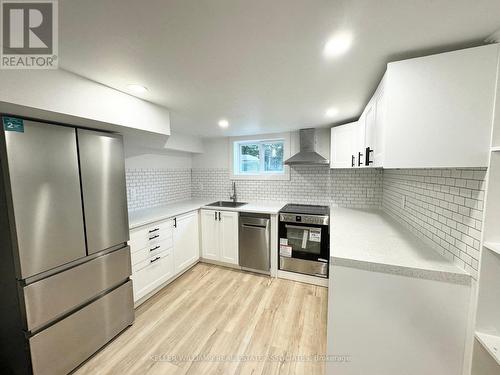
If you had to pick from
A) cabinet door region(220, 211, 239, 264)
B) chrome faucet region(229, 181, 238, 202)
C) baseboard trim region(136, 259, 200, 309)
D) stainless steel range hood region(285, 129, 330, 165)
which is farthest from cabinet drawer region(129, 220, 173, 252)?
stainless steel range hood region(285, 129, 330, 165)

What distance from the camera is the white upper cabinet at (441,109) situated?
36.8 inches

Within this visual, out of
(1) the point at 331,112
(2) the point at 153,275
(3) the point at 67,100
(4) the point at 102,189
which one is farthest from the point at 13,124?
(1) the point at 331,112

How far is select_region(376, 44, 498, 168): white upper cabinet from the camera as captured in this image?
94cm

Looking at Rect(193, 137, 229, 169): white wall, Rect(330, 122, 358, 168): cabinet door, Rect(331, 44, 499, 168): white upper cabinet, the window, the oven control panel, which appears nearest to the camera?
Rect(331, 44, 499, 168): white upper cabinet

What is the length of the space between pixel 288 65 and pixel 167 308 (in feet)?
8.56

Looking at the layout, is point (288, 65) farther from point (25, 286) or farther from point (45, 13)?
point (25, 286)

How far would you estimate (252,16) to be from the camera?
0.83 m

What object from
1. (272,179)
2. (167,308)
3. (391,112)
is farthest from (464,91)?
(167,308)

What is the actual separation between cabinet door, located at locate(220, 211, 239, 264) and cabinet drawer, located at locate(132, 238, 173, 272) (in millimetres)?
814

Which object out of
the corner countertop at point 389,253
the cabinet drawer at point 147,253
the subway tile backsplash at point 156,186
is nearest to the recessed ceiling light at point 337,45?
the corner countertop at point 389,253

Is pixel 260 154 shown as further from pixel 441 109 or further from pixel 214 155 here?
pixel 441 109

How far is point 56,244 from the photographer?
4.48 feet

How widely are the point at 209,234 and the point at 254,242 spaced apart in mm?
778

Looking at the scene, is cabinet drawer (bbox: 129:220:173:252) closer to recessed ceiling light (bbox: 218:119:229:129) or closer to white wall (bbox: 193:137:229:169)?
recessed ceiling light (bbox: 218:119:229:129)
